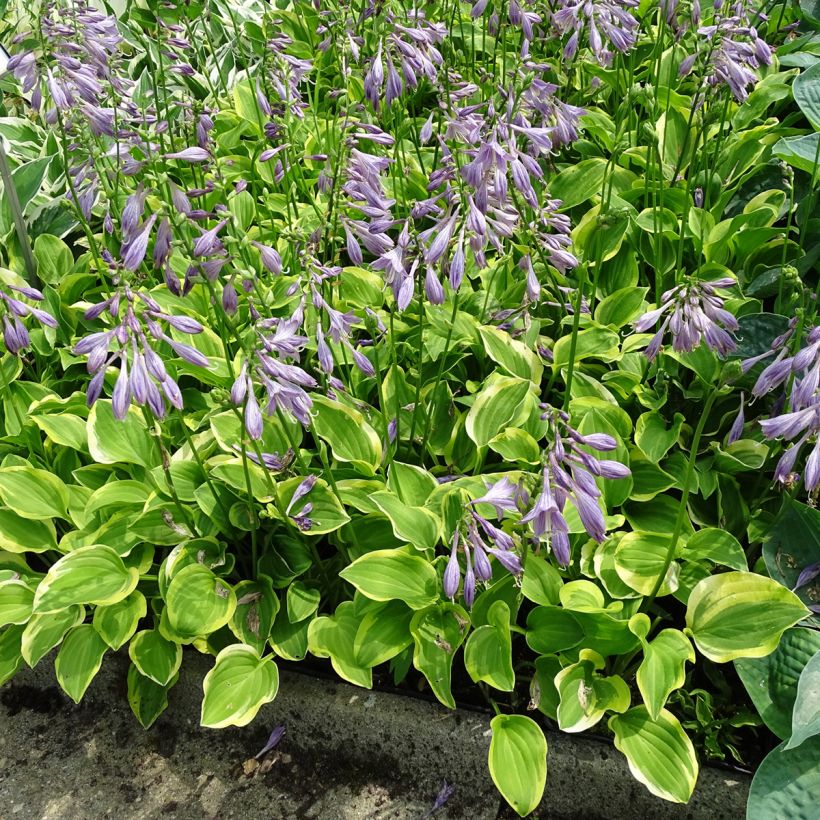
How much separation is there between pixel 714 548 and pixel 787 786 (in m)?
0.60

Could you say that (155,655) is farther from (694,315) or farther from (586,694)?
(694,315)

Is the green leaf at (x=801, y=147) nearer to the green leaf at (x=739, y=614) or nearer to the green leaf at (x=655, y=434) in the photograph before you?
the green leaf at (x=655, y=434)

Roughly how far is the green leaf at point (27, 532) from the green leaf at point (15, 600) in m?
0.13

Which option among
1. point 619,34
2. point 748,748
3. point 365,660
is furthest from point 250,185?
point 748,748

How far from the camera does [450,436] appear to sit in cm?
285

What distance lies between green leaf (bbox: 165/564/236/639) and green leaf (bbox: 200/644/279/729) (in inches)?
3.5

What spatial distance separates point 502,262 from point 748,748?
68.1 inches

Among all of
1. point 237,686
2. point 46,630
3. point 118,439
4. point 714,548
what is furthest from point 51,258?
point 714,548

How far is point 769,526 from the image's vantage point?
2.48m

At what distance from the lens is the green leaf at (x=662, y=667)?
2.10 m

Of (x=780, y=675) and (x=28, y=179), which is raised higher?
(x=28, y=179)

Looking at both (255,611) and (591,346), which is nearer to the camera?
(255,611)

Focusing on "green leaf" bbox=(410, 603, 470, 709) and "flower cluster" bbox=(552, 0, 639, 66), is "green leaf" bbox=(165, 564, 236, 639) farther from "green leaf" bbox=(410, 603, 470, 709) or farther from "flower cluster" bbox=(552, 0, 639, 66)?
"flower cluster" bbox=(552, 0, 639, 66)

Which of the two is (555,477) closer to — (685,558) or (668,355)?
(685,558)
